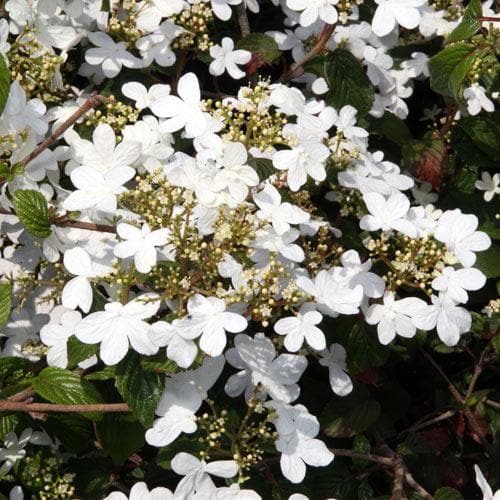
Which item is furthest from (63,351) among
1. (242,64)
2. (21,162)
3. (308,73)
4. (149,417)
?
(308,73)

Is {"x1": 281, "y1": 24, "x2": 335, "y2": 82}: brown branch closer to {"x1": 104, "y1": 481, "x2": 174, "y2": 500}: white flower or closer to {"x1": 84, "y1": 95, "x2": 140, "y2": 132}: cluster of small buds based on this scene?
{"x1": 84, "y1": 95, "x2": 140, "y2": 132}: cluster of small buds

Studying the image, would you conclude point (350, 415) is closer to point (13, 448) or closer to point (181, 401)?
point (181, 401)

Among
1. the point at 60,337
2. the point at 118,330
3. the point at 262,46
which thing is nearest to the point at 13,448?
the point at 60,337

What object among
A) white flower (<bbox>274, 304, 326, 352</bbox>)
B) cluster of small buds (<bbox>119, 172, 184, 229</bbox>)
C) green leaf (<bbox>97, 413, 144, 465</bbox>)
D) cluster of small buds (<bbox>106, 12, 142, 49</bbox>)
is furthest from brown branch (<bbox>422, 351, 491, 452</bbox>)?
cluster of small buds (<bbox>106, 12, 142, 49</bbox>)

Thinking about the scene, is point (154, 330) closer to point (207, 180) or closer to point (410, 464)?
point (207, 180)

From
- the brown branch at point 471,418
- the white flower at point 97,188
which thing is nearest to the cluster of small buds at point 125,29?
the white flower at point 97,188

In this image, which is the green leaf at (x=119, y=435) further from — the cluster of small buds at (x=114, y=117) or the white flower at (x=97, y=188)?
the cluster of small buds at (x=114, y=117)
